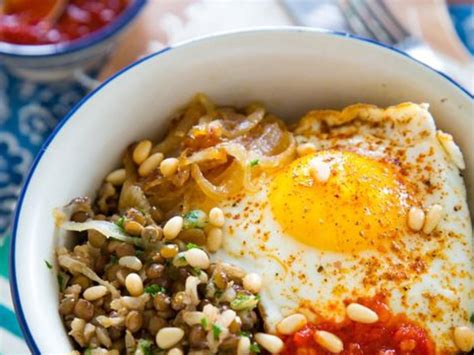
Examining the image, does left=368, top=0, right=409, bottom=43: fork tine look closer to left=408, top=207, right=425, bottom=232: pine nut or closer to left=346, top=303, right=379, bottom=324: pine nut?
left=408, top=207, right=425, bottom=232: pine nut

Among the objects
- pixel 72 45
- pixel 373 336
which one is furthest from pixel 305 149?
pixel 72 45

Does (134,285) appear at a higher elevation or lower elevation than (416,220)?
lower

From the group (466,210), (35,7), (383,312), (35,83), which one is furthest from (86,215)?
(35,7)

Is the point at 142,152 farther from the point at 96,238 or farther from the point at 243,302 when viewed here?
the point at 243,302

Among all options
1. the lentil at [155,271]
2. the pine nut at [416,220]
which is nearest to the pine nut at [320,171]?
the pine nut at [416,220]

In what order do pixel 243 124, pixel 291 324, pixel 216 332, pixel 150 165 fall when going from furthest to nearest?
pixel 243 124, pixel 150 165, pixel 291 324, pixel 216 332

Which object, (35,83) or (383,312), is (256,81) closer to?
(383,312)

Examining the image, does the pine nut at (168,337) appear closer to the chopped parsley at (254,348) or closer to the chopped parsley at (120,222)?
the chopped parsley at (254,348)

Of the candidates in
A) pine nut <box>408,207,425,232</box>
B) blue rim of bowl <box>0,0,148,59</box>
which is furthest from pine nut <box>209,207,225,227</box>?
blue rim of bowl <box>0,0,148,59</box>
